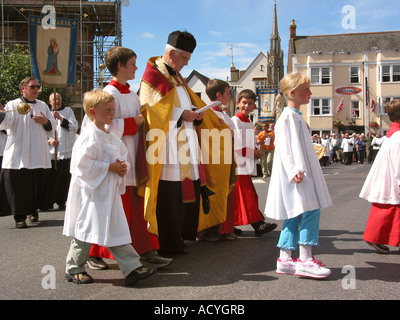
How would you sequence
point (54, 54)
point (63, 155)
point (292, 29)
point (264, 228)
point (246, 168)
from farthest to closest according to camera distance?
point (292, 29) < point (54, 54) < point (63, 155) < point (246, 168) < point (264, 228)

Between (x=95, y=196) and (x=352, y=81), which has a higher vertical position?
(x=352, y=81)

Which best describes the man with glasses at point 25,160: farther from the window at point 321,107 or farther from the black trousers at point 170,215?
the window at point 321,107

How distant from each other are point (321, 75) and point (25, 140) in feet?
143

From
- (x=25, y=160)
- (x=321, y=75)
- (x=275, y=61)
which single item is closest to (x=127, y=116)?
(x=25, y=160)

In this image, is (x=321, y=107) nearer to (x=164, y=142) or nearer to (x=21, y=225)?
(x=21, y=225)

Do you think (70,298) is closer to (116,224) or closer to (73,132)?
(116,224)

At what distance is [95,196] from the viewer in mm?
3885

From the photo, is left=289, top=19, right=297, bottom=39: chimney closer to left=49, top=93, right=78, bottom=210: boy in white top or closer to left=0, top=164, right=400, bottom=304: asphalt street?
left=49, top=93, right=78, bottom=210: boy in white top

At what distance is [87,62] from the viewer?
32.0 metres

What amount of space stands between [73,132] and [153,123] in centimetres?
506

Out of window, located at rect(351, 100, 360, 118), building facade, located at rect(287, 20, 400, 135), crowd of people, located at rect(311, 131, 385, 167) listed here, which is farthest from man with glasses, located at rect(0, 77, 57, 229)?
window, located at rect(351, 100, 360, 118)

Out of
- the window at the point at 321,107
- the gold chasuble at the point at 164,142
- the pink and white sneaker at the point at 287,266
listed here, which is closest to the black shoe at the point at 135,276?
the gold chasuble at the point at 164,142

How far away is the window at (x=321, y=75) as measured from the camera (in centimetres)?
4731

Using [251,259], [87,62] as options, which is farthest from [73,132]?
[87,62]
